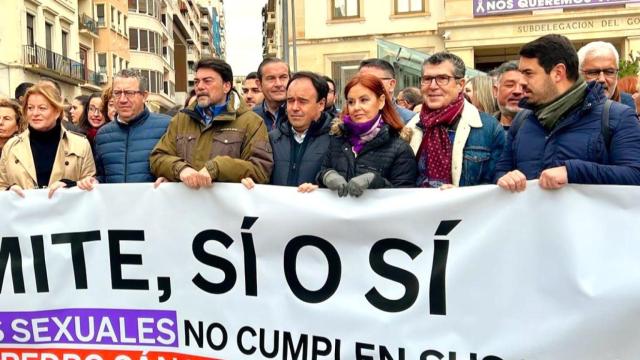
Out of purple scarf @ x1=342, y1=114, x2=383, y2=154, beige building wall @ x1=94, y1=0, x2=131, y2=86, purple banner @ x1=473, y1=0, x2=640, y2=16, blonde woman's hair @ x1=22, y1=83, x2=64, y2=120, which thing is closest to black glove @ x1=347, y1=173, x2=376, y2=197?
purple scarf @ x1=342, y1=114, x2=383, y2=154

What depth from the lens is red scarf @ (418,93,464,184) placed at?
11.7ft

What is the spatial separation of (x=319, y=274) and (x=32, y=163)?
2.02 meters

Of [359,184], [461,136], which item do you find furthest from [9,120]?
[461,136]

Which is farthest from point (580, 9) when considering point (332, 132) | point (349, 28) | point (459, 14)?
point (332, 132)

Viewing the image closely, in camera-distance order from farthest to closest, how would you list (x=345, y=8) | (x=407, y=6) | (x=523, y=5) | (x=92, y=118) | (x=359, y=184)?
(x=345, y=8) < (x=407, y=6) < (x=523, y=5) < (x=92, y=118) < (x=359, y=184)

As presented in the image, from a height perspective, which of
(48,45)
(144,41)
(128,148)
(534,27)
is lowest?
(128,148)

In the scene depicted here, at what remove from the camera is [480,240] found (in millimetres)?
3203

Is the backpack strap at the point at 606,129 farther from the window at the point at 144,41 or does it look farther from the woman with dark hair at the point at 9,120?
the window at the point at 144,41

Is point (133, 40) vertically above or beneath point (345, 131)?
above

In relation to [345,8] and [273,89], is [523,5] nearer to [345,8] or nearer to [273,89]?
[345,8]

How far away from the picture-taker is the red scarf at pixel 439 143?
355 centimetres

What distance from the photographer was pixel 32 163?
420 centimetres

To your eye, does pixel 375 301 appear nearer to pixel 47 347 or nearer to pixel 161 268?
pixel 161 268

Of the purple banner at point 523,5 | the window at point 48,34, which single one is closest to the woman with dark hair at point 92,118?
the purple banner at point 523,5
